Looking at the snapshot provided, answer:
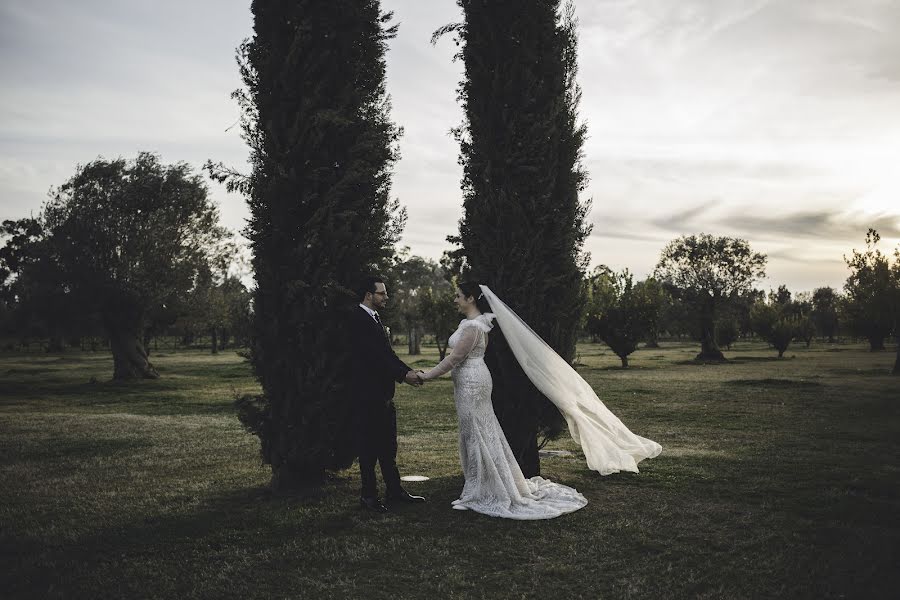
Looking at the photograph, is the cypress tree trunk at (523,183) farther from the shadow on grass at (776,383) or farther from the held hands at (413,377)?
the shadow on grass at (776,383)

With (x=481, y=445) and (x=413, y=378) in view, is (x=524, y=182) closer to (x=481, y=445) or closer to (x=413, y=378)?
(x=413, y=378)

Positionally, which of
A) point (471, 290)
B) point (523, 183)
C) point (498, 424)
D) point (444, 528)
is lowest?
point (444, 528)

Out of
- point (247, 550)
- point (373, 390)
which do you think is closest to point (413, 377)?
point (373, 390)

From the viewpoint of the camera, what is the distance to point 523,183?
8781 mm

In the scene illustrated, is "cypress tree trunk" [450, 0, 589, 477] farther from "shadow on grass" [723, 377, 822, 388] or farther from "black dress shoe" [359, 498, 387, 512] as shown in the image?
"shadow on grass" [723, 377, 822, 388]

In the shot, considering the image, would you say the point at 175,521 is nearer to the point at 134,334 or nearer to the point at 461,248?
the point at 461,248

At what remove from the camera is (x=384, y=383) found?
24.5 ft

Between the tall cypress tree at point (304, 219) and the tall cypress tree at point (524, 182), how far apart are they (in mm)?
1653

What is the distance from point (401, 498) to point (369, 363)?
5.79ft

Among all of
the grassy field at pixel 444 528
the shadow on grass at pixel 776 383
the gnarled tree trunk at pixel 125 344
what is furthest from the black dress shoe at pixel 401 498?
the gnarled tree trunk at pixel 125 344

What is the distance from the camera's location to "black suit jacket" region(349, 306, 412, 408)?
7.33m

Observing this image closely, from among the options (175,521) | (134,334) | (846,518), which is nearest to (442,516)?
(175,521)

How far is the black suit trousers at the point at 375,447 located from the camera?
7.21 m

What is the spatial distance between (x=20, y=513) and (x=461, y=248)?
665 centimetres
